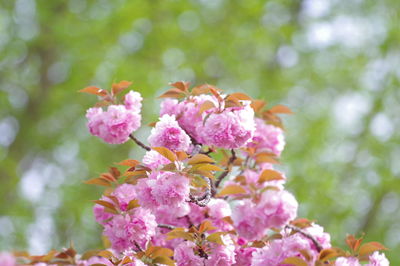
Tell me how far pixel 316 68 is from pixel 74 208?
352 cm

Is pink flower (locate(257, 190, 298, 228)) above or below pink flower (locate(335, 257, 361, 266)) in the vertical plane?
above

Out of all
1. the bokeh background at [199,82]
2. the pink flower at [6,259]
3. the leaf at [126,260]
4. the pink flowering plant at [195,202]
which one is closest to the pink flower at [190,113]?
the pink flowering plant at [195,202]

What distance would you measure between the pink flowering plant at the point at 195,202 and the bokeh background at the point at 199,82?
249 centimetres

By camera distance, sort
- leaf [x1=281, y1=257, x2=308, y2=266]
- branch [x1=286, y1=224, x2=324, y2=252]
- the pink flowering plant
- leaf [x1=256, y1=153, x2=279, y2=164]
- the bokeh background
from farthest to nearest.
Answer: the bokeh background
leaf [x1=256, y1=153, x2=279, y2=164]
branch [x1=286, y1=224, x2=324, y2=252]
the pink flowering plant
leaf [x1=281, y1=257, x2=308, y2=266]

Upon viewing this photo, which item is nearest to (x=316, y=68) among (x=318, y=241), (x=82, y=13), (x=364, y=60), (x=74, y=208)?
(x=364, y=60)

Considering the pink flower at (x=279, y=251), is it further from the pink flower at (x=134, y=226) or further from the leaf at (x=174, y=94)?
the leaf at (x=174, y=94)

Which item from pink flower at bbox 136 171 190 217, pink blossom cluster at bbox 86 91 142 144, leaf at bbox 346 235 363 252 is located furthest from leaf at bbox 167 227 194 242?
leaf at bbox 346 235 363 252

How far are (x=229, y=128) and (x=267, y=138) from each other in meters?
0.60

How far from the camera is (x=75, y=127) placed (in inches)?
219

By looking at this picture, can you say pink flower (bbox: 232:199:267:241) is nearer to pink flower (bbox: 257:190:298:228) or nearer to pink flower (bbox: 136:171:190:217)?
pink flower (bbox: 257:190:298:228)

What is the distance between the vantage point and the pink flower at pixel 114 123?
5.80ft

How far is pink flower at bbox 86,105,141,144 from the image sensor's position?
1.77 meters

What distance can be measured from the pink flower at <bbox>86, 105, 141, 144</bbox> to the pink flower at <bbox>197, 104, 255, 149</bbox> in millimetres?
341

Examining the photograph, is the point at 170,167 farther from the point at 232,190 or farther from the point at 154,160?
the point at 232,190
